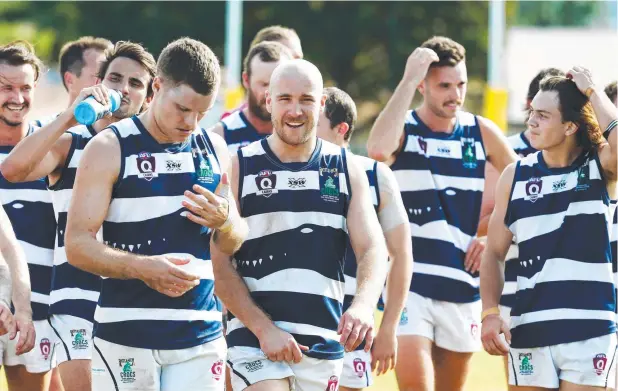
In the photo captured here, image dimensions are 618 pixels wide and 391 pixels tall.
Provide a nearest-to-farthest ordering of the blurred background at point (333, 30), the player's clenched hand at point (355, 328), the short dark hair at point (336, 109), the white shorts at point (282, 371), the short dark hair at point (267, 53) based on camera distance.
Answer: the player's clenched hand at point (355, 328) → the white shorts at point (282, 371) → the short dark hair at point (336, 109) → the short dark hair at point (267, 53) → the blurred background at point (333, 30)

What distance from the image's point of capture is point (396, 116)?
7.78 meters

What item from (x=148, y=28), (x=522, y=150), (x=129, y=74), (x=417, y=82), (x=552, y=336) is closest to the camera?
(x=552, y=336)

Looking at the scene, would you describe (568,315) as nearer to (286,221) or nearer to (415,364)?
(415,364)

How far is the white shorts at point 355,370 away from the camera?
738 centimetres

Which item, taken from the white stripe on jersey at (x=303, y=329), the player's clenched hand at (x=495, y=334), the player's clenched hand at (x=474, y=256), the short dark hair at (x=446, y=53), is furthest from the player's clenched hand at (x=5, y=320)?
the short dark hair at (x=446, y=53)

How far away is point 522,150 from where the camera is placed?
839 cm

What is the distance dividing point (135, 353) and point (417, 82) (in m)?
3.18

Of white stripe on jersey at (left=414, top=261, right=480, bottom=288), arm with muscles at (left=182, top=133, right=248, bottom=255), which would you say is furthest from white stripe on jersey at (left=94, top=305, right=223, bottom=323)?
white stripe on jersey at (left=414, top=261, right=480, bottom=288)

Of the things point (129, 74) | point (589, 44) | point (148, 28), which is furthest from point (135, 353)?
point (589, 44)

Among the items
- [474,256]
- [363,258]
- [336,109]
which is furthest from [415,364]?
[363,258]

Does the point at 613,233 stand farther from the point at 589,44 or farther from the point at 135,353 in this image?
the point at 589,44

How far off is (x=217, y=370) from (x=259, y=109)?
2830 mm

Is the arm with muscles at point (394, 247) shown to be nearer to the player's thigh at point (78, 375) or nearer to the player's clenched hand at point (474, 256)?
the player's clenched hand at point (474, 256)

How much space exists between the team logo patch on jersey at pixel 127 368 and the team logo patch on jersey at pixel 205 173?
94 cm
